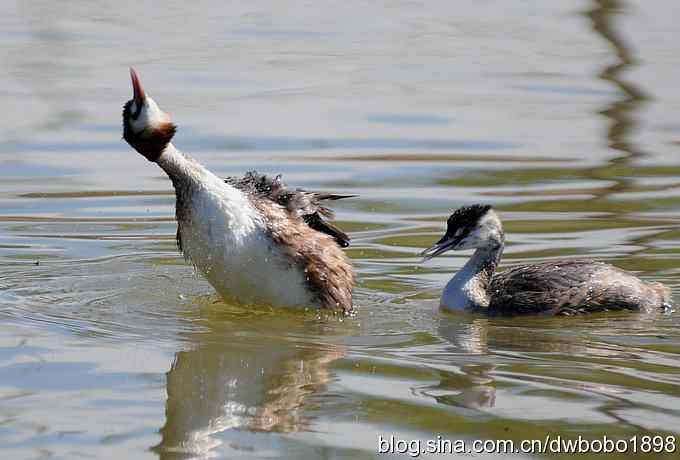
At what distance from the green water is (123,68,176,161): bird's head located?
3.07 feet

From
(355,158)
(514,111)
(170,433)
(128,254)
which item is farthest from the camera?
(514,111)

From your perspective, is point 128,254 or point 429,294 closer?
point 429,294

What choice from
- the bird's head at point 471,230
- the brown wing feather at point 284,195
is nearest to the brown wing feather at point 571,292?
the bird's head at point 471,230

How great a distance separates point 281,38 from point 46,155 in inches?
184

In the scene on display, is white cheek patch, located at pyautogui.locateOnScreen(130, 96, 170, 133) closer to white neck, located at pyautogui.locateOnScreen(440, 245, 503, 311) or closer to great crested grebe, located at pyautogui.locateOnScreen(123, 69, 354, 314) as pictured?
great crested grebe, located at pyautogui.locateOnScreen(123, 69, 354, 314)

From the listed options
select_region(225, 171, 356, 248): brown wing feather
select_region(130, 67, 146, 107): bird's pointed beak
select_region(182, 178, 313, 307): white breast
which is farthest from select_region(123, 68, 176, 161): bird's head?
select_region(225, 171, 356, 248): brown wing feather

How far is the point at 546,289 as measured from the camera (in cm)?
830

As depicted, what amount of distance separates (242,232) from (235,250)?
A: 0.10m

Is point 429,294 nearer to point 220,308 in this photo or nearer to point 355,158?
point 220,308

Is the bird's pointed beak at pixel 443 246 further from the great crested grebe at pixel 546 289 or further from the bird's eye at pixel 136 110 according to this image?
the bird's eye at pixel 136 110

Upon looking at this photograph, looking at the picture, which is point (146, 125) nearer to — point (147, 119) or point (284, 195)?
point (147, 119)

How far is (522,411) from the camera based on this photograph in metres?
5.93

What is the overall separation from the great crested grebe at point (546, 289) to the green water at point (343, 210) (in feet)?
0.38

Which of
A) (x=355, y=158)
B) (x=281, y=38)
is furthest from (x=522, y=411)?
(x=281, y=38)
